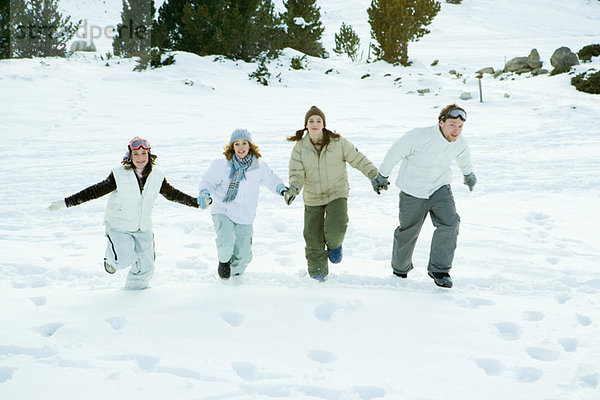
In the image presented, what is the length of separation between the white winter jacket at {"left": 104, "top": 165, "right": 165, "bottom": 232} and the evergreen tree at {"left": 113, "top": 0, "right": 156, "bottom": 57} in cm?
3195

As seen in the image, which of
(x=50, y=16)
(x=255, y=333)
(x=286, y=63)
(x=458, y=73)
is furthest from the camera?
(x=50, y=16)

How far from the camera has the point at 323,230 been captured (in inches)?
177

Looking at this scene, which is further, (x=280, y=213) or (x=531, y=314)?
(x=280, y=213)

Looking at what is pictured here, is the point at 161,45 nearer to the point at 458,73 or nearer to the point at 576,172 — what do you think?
the point at 458,73

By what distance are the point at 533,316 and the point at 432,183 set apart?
52.7 inches

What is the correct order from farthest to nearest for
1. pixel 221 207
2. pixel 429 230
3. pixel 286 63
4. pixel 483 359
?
pixel 286 63
pixel 429 230
pixel 221 207
pixel 483 359

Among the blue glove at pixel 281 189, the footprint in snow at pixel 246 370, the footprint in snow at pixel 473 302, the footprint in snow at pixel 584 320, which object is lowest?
the footprint in snow at pixel 246 370

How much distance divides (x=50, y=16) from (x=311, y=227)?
103ft

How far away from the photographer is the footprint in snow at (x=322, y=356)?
10.1ft

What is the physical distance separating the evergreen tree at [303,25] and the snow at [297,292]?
17.1 m

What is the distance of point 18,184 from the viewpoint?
7.87m

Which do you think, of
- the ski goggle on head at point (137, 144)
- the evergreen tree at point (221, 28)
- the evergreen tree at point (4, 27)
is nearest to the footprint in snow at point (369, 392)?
the ski goggle on head at point (137, 144)

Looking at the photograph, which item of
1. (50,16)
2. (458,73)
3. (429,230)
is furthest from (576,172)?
(50,16)

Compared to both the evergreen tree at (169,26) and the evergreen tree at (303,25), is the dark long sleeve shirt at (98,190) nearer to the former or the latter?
the evergreen tree at (169,26)
